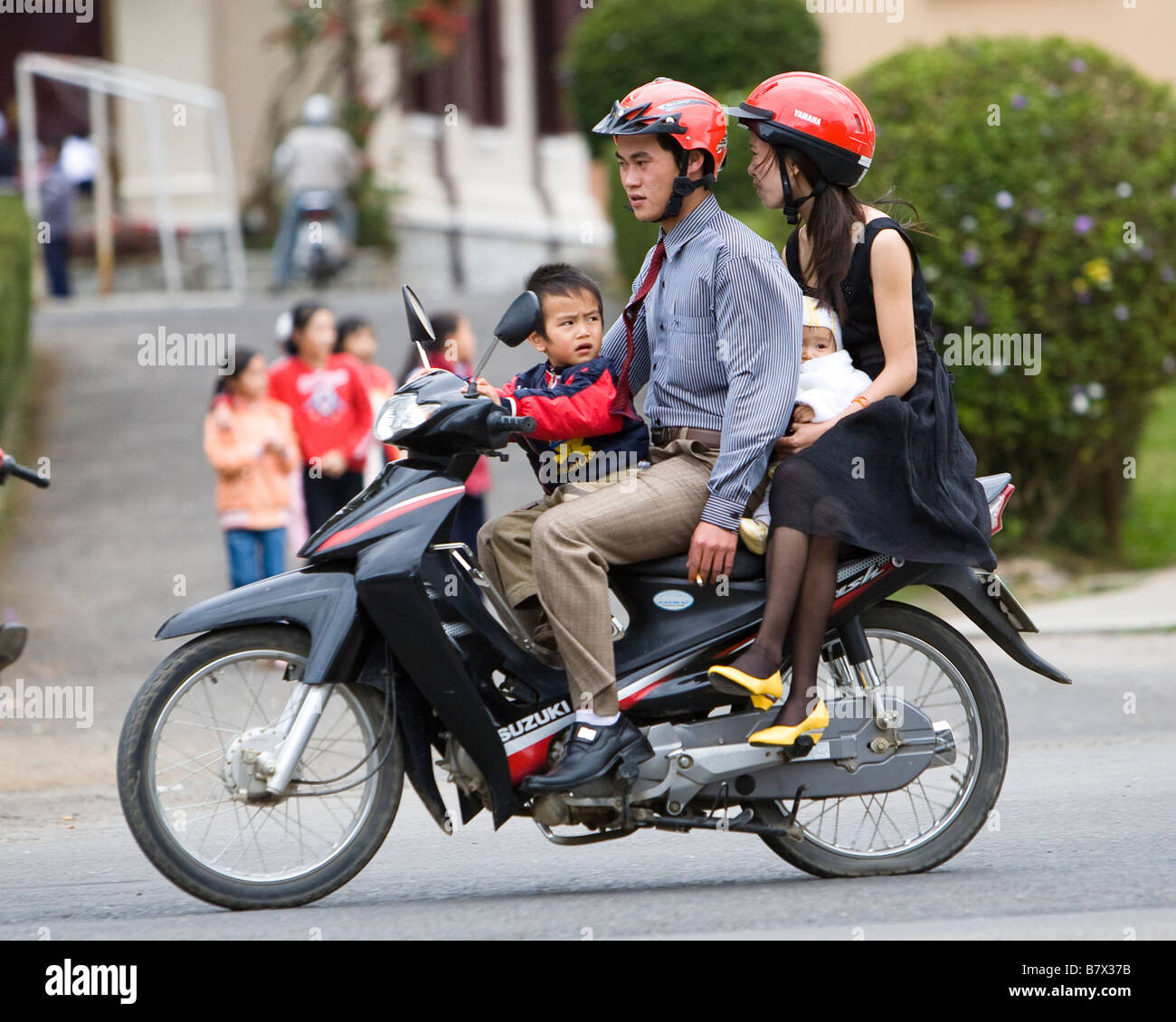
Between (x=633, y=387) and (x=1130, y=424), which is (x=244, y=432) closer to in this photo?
(x=633, y=387)

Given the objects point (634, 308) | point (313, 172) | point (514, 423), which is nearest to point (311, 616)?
point (514, 423)

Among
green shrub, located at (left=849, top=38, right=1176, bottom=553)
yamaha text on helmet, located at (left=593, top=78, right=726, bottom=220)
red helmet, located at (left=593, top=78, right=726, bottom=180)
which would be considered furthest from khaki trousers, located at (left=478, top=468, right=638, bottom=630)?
green shrub, located at (left=849, top=38, right=1176, bottom=553)

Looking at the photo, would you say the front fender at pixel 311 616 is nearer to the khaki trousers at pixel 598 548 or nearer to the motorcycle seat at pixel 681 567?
the khaki trousers at pixel 598 548

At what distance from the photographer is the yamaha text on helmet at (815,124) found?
4715mm

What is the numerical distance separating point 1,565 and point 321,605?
6.78 meters

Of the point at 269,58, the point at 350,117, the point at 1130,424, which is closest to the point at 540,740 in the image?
the point at 1130,424

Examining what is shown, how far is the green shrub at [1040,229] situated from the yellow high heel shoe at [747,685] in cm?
558

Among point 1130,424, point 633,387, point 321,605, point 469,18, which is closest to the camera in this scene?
point 321,605

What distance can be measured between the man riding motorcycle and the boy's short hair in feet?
0.66

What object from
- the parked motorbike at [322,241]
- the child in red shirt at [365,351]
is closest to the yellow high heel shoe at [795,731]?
the child in red shirt at [365,351]

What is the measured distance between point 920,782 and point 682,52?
1100 cm

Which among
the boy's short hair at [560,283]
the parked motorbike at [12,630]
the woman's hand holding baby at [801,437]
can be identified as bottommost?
the parked motorbike at [12,630]

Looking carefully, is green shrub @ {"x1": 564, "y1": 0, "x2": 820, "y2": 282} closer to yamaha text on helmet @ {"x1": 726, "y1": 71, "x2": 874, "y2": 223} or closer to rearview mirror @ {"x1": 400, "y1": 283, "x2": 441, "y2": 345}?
yamaha text on helmet @ {"x1": 726, "y1": 71, "x2": 874, "y2": 223}

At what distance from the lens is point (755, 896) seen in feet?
15.5
